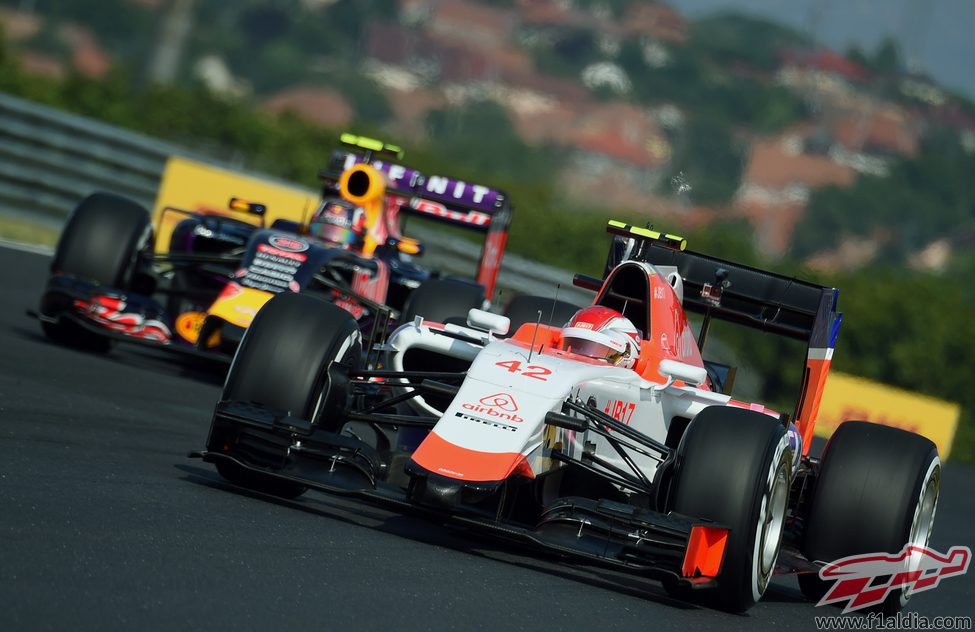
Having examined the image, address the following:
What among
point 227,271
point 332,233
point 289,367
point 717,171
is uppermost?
point 717,171

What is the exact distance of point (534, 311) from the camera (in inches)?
482

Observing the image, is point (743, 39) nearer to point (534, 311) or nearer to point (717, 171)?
point (717, 171)

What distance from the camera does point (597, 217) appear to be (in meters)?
36.9

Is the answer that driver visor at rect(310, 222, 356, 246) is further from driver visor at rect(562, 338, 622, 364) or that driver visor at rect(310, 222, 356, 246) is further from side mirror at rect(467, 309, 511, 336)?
driver visor at rect(562, 338, 622, 364)

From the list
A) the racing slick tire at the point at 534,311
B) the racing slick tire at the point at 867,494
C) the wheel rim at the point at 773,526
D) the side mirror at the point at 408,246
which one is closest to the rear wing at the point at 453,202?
the side mirror at the point at 408,246

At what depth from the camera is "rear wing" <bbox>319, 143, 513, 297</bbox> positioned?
50.0ft

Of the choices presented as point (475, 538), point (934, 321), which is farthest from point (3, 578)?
point (934, 321)

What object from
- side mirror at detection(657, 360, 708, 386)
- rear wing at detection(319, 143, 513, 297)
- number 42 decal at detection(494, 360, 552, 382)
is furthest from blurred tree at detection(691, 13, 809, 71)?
number 42 decal at detection(494, 360, 552, 382)

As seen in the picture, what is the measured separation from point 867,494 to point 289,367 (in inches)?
116

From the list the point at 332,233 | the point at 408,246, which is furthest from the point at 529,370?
the point at 332,233

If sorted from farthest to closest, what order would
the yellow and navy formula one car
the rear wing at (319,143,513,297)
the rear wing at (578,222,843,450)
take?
1. the rear wing at (319,143,513,297)
2. the yellow and navy formula one car
3. the rear wing at (578,222,843,450)

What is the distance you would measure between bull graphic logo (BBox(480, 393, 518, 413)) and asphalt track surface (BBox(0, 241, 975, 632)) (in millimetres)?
698

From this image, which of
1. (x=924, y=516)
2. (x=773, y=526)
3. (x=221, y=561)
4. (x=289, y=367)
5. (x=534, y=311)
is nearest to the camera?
(x=221, y=561)

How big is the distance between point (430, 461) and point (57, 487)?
1.60 metres
